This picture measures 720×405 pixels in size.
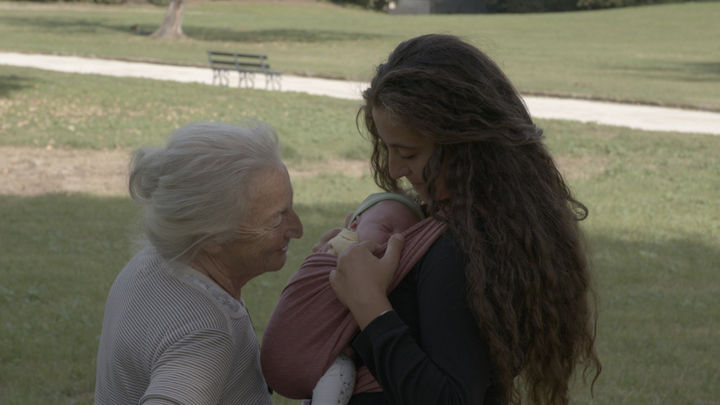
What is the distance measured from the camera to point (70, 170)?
36.2 ft

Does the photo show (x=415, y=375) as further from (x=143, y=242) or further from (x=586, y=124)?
(x=586, y=124)

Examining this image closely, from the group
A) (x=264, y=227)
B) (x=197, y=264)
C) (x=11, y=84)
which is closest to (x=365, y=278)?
(x=264, y=227)

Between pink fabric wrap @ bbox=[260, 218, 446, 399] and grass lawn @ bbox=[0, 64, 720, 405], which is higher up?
pink fabric wrap @ bbox=[260, 218, 446, 399]

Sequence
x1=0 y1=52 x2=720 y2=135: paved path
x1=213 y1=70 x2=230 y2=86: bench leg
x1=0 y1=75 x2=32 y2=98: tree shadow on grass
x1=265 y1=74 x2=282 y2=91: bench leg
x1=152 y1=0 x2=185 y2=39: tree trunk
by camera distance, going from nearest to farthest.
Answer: x1=0 y1=75 x2=32 y2=98: tree shadow on grass → x1=0 y1=52 x2=720 y2=135: paved path → x1=265 y1=74 x2=282 y2=91: bench leg → x1=213 y1=70 x2=230 y2=86: bench leg → x1=152 y1=0 x2=185 y2=39: tree trunk

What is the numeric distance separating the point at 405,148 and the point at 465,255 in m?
0.30

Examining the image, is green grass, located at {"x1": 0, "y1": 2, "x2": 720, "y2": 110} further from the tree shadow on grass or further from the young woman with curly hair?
the young woman with curly hair

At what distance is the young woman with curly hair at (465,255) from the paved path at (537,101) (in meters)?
10.5

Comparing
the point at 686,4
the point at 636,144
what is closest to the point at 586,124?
the point at 636,144

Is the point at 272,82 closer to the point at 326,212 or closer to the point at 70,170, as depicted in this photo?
the point at 70,170

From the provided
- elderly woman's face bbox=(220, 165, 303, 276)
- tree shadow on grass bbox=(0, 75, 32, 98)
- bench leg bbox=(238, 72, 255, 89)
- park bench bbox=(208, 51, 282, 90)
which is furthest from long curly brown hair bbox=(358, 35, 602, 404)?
bench leg bbox=(238, 72, 255, 89)

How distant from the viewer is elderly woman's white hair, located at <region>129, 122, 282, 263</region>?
6.33ft

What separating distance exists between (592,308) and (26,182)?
9153 mm

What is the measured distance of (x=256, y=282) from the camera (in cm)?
662

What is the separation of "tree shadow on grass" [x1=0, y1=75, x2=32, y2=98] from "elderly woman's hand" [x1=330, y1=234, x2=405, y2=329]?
15983mm
